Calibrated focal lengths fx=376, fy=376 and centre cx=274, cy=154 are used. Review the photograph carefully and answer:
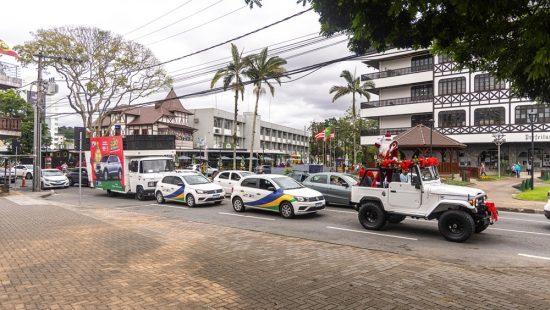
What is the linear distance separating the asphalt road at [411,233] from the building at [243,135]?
32109 mm

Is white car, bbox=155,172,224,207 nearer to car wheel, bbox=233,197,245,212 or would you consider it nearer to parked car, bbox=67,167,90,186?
car wheel, bbox=233,197,245,212

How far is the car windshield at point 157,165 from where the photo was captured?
19.6 metres

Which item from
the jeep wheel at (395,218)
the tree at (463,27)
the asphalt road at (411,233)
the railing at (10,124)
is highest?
the railing at (10,124)

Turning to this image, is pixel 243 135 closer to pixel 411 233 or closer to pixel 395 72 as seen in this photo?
pixel 395 72

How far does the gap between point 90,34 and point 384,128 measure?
3375 cm

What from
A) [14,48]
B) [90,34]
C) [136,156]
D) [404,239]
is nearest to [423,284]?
[404,239]

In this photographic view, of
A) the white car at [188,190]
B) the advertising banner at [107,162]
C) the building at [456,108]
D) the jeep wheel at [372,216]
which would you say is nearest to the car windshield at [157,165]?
the advertising banner at [107,162]

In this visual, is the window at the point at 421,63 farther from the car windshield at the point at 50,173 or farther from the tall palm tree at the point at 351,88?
the car windshield at the point at 50,173

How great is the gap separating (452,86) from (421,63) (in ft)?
15.8

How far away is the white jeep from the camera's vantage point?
9.23 meters

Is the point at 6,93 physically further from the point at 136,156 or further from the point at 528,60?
the point at 528,60

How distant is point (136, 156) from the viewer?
65.6ft

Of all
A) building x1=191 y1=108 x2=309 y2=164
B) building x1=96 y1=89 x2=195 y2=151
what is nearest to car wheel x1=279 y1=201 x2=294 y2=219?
building x1=191 y1=108 x2=309 y2=164

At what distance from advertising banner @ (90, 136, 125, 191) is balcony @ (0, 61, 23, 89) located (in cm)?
1854
